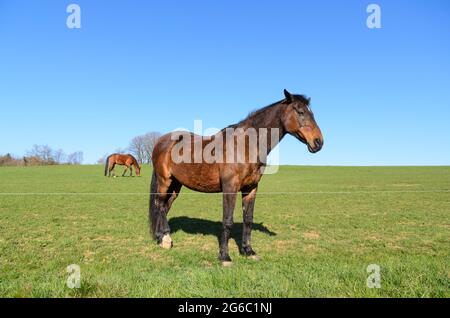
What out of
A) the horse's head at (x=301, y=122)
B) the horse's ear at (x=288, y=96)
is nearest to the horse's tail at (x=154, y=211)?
the horse's head at (x=301, y=122)

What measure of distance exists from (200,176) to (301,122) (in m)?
Result: 2.12

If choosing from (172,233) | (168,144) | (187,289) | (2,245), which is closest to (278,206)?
(172,233)

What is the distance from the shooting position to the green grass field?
365cm

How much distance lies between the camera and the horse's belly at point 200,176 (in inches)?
236

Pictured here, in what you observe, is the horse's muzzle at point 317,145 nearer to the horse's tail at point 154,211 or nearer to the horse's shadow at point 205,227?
the horse's shadow at point 205,227

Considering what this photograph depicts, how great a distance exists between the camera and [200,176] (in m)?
6.19

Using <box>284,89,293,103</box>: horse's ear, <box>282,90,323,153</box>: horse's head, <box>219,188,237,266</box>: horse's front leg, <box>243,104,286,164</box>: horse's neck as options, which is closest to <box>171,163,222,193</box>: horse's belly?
<box>219,188,237,266</box>: horse's front leg

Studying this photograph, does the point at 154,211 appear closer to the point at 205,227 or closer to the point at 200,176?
the point at 200,176

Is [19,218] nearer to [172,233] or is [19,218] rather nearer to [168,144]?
[172,233]

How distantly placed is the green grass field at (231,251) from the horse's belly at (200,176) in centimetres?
131

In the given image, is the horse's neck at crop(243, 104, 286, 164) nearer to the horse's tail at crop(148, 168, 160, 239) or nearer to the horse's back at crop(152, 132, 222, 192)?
the horse's back at crop(152, 132, 222, 192)

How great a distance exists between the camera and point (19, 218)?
10.7 meters

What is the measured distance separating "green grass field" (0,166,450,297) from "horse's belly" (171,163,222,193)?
1.31m

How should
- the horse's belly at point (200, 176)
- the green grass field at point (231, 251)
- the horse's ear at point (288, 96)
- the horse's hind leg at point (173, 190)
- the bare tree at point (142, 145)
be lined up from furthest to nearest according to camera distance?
the bare tree at point (142, 145), the horse's hind leg at point (173, 190), the horse's belly at point (200, 176), the horse's ear at point (288, 96), the green grass field at point (231, 251)
